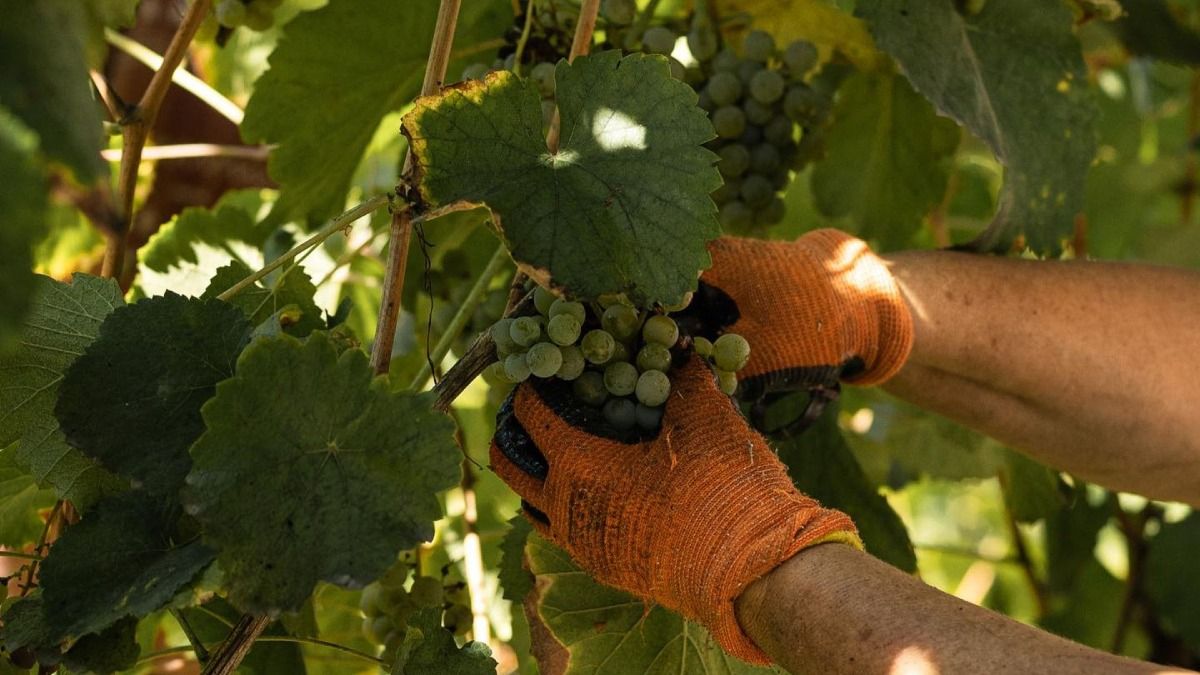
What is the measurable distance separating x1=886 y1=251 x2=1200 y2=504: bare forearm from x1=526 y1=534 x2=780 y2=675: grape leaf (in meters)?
0.45

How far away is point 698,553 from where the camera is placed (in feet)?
3.04

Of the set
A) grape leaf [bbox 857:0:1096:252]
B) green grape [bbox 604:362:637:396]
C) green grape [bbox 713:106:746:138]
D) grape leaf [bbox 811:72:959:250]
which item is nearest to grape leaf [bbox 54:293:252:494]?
green grape [bbox 604:362:637:396]

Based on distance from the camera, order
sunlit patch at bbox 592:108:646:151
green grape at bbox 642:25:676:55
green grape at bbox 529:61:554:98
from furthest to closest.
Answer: green grape at bbox 642:25:676:55, green grape at bbox 529:61:554:98, sunlit patch at bbox 592:108:646:151

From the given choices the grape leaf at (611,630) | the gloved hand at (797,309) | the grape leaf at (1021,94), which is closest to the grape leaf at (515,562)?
the grape leaf at (611,630)

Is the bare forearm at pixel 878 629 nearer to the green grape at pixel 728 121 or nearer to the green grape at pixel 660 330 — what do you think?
the green grape at pixel 660 330

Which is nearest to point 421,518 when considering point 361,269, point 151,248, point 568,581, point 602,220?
point 602,220

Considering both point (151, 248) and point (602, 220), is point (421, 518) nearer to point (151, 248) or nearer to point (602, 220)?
point (602, 220)

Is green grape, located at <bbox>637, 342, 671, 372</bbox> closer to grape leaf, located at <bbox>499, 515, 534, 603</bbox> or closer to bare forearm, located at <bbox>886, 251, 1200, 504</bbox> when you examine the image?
grape leaf, located at <bbox>499, 515, 534, 603</bbox>

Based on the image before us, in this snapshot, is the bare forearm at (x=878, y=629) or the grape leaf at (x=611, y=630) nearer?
the bare forearm at (x=878, y=629)

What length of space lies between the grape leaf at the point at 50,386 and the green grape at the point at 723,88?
65 cm

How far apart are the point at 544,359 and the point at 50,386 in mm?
345

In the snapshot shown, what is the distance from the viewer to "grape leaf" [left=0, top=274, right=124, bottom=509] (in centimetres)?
85

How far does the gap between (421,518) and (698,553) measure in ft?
0.89

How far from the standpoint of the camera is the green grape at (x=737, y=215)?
1.35m
